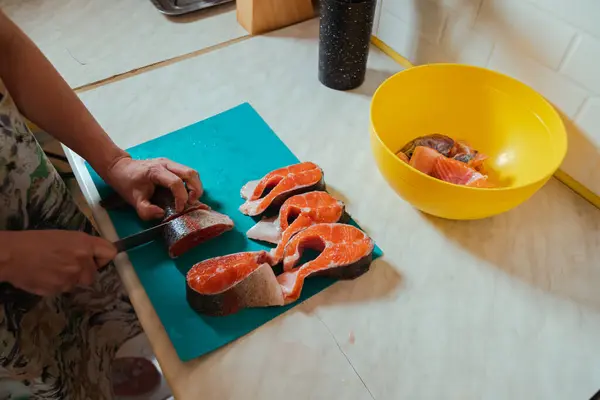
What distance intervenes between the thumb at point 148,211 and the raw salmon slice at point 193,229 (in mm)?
33

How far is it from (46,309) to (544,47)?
0.98 meters

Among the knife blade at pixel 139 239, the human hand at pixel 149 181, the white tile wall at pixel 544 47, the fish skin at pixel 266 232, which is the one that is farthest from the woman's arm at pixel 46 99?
the white tile wall at pixel 544 47

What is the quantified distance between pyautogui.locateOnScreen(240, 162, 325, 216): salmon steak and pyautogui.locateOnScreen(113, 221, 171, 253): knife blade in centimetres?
15

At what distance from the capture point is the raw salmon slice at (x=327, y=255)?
76 centimetres

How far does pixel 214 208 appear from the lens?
2.87 feet

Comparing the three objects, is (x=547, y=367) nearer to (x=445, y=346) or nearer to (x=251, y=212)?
(x=445, y=346)

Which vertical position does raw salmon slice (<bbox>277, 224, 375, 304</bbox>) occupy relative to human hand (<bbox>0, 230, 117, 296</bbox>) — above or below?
below

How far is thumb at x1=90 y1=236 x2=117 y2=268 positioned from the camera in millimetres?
712

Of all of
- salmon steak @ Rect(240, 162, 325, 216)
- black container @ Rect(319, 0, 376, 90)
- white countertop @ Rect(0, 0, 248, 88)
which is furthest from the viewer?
white countertop @ Rect(0, 0, 248, 88)

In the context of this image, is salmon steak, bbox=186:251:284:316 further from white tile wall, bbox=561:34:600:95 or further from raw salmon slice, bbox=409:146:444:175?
white tile wall, bbox=561:34:600:95

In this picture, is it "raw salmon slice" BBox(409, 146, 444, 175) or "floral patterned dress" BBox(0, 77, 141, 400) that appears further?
"raw salmon slice" BBox(409, 146, 444, 175)

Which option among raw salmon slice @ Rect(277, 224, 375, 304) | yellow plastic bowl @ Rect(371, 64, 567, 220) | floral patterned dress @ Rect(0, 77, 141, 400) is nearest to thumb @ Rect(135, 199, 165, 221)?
floral patterned dress @ Rect(0, 77, 141, 400)

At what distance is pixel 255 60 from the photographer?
1.19 meters

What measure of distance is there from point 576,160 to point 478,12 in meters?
0.35
